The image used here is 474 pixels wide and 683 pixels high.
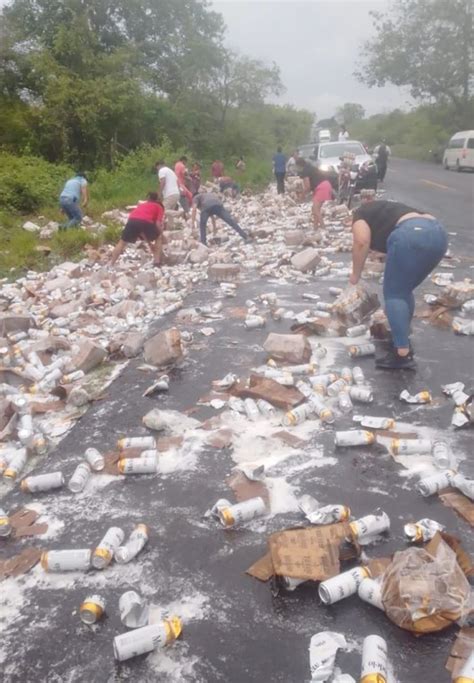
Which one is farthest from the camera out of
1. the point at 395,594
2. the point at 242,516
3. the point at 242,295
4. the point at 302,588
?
the point at 242,295

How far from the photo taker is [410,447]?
3.31m

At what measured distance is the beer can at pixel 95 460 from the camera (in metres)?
3.37

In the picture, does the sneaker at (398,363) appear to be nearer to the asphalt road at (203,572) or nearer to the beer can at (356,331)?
the asphalt road at (203,572)

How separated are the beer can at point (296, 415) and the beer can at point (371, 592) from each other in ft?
5.01

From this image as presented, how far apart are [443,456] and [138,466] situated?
183cm

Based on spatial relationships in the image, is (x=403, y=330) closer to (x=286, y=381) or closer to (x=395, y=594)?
(x=286, y=381)

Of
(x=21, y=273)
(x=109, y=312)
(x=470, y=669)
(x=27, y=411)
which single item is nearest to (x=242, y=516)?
(x=470, y=669)

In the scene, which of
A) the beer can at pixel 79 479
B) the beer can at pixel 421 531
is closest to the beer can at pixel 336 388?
the beer can at pixel 421 531

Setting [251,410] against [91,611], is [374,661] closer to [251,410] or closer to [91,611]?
[91,611]

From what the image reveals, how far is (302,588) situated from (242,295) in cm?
527

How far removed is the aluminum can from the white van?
23.6 m

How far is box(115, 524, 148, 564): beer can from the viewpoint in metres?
2.58

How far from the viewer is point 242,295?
24.1 ft

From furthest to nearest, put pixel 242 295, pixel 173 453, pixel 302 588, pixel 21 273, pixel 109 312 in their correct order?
pixel 21 273
pixel 242 295
pixel 109 312
pixel 173 453
pixel 302 588
